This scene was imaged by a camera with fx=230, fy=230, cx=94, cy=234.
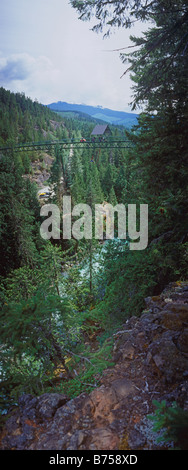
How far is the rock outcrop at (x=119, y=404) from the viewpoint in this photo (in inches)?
119

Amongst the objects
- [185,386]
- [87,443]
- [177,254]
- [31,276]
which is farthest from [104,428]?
[31,276]

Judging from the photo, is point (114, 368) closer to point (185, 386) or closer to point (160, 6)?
point (185, 386)

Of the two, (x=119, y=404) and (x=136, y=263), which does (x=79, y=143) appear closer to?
(x=136, y=263)

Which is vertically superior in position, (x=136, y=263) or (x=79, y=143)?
(x=79, y=143)

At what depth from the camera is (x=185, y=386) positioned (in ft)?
10.9

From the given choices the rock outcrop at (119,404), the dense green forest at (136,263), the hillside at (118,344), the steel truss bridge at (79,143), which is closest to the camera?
the rock outcrop at (119,404)

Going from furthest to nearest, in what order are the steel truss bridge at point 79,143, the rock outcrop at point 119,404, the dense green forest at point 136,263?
1. the steel truss bridge at point 79,143
2. the dense green forest at point 136,263
3. the rock outcrop at point 119,404

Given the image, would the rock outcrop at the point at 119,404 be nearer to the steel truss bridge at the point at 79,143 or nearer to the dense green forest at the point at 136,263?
the dense green forest at the point at 136,263

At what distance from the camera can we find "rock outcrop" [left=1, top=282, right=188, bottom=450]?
9.89 feet

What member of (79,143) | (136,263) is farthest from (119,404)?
(79,143)

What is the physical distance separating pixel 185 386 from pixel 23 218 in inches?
846

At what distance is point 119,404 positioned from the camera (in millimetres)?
3543

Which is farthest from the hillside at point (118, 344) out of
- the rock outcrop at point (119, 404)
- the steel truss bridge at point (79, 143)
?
the steel truss bridge at point (79, 143)

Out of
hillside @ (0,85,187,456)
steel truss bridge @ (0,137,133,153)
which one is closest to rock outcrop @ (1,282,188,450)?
hillside @ (0,85,187,456)
